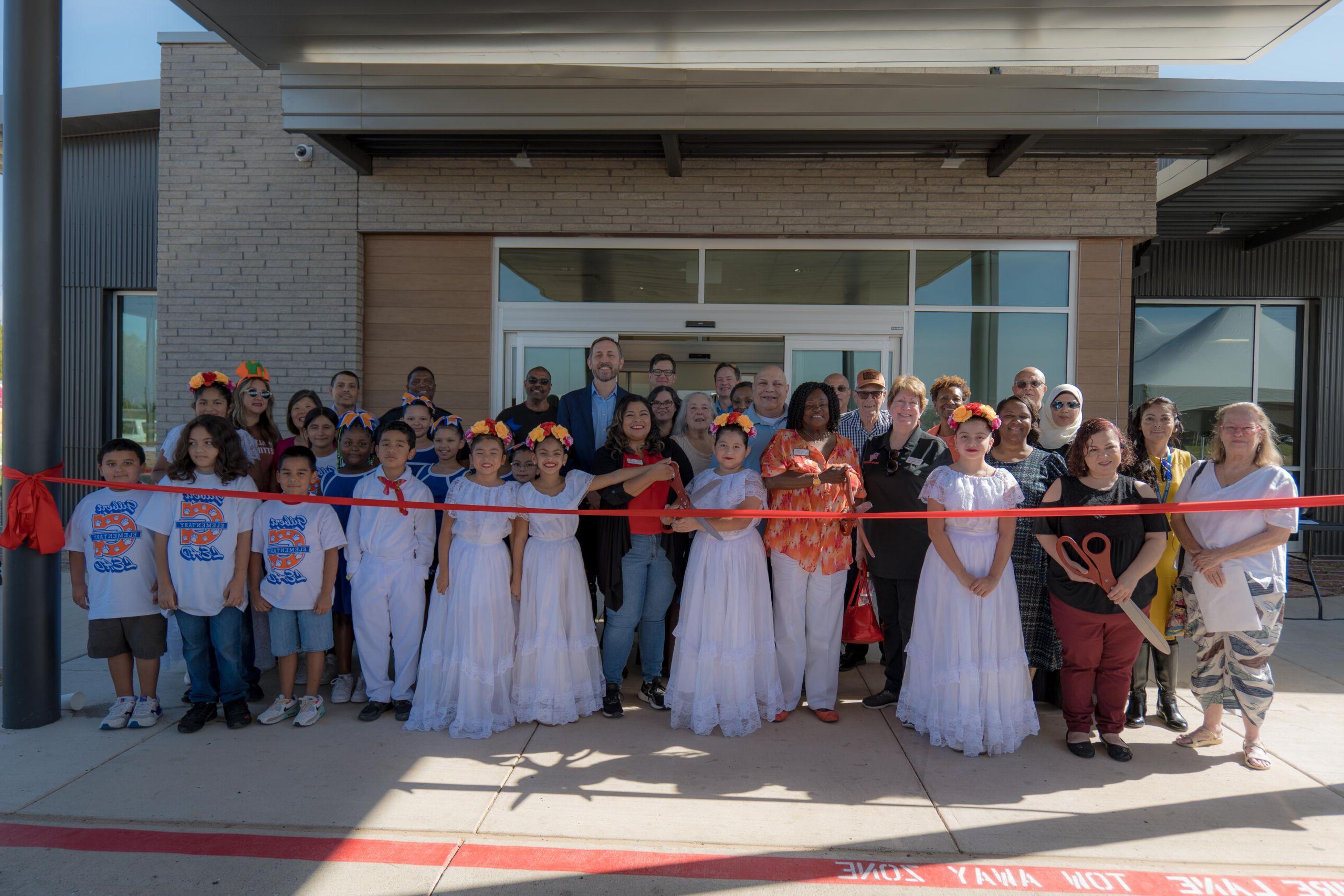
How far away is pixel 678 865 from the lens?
3.14m

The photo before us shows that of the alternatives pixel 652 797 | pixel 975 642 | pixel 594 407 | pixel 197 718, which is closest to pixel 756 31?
pixel 594 407

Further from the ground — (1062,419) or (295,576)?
(1062,419)

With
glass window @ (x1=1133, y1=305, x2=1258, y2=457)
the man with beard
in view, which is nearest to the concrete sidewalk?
the man with beard

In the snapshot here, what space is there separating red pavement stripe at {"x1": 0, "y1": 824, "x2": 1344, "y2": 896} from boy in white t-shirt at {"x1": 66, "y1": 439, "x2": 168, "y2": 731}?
1.18 m

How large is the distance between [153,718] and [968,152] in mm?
7918

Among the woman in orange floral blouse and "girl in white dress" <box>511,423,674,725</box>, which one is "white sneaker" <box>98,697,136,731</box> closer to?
"girl in white dress" <box>511,423,674,725</box>

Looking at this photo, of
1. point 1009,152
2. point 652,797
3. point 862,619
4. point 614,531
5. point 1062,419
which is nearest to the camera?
point 652,797

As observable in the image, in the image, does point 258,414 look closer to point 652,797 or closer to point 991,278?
point 652,797

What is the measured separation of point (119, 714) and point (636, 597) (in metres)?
2.96

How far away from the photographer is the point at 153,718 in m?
4.45

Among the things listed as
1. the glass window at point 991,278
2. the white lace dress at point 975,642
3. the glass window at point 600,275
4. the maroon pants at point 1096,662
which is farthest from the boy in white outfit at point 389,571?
the glass window at point 991,278

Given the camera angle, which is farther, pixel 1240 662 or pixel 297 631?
pixel 297 631

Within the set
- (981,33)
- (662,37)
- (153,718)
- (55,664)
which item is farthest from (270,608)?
Answer: (981,33)

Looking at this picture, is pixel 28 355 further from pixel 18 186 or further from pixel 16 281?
pixel 18 186
